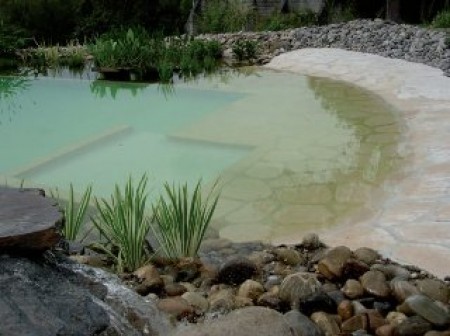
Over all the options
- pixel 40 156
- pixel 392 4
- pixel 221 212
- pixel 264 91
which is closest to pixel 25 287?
pixel 221 212

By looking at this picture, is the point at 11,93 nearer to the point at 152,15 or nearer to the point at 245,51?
the point at 245,51

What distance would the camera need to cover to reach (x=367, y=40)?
11.8 metres

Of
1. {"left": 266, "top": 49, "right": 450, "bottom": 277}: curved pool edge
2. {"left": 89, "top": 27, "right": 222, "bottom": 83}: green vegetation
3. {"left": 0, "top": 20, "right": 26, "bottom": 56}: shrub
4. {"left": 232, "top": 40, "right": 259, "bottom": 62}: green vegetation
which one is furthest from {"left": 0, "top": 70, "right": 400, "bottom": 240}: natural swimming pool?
{"left": 0, "top": 20, "right": 26, "bottom": 56}: shrub

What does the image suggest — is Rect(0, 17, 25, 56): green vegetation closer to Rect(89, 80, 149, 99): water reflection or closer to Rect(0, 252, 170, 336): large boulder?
Rect(89, 80, 149, 99): water reflection

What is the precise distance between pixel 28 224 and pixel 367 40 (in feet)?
33.3

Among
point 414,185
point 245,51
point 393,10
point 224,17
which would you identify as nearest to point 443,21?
point 393,10

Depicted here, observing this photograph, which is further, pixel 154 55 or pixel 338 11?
pixel 338 11

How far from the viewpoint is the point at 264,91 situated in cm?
934

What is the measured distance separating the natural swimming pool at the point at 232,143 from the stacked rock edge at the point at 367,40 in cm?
178

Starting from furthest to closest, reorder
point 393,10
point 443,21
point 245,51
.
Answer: point 393,10 → point 443,21 → point 245,51

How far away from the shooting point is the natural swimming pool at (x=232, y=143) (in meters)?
5.05

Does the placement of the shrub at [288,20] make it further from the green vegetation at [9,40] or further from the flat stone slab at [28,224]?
the flat stone slab at [28,224]

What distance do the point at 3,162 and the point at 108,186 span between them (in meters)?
1.62

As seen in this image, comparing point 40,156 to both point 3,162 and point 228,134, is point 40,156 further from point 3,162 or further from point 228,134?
point 228,134
